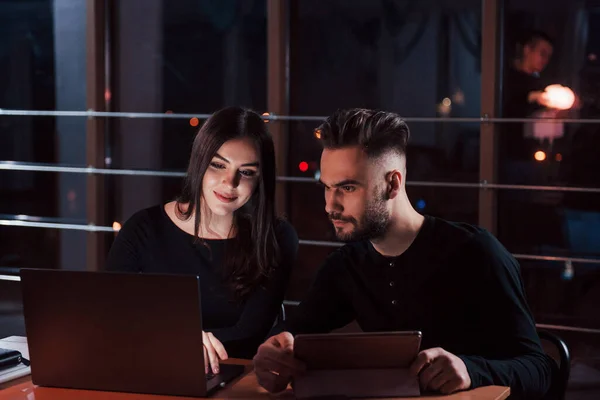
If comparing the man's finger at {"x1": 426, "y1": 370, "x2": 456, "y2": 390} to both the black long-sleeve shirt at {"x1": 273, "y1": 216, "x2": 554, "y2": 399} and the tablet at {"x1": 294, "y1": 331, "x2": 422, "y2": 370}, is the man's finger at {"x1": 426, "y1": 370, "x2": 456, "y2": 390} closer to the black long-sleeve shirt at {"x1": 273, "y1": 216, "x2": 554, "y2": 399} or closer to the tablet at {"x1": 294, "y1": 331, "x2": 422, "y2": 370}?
the tablet at {"x1": 294, "y1": 331, "x2": 422, "y2": 370}

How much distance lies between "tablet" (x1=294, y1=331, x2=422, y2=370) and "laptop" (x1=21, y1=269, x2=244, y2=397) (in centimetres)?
21

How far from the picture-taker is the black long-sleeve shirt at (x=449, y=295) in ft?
6.98

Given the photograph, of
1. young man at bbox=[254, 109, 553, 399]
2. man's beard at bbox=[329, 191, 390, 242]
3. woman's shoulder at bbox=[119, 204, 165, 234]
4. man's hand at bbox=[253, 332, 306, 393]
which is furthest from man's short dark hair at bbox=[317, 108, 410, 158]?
woman's shoulder at bbox=[119, 204, 165, 234]

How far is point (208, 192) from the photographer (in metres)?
2.68

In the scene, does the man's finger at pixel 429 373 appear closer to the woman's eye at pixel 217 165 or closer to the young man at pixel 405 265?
the young man at pixel 405 265

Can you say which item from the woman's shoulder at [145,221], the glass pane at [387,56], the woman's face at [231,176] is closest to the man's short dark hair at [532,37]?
the glass pane at [387,56]

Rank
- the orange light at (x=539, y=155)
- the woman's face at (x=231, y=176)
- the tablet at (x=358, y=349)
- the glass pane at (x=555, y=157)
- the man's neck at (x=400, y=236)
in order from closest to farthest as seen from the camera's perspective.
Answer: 1. the tablet at (x=358, y=349)
2. the man's neck at (x=400, y=236)
3. the woman's face at (x=231, y=176)
4. the glass pane at (x=555, y=157)
5. the orange light at (x=539, y=155)

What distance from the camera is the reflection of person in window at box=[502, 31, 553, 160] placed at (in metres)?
4.44

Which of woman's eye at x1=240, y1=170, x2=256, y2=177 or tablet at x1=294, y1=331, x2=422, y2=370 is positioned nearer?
tablet at x1=294, y1=331, x2=422, y2=370

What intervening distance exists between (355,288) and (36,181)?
3.83 meters

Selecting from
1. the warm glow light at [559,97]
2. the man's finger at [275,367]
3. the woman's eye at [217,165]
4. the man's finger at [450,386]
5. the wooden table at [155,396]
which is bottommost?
the wooden table at [155,396]

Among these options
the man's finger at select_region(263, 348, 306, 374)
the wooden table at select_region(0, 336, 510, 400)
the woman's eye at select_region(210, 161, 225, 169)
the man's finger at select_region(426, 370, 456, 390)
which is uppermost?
the woman's eye at select_region(210, 161, 225, 169)

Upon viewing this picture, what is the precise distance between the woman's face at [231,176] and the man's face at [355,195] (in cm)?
50

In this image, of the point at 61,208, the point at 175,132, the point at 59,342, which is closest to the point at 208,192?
the point at 59,342
